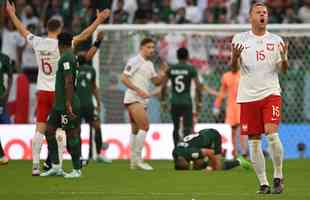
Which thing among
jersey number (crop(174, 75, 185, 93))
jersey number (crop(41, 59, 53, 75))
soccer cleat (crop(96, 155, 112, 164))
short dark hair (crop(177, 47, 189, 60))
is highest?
short dark hair (crop(177, 47, 189, 60))

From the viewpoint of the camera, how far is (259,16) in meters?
15.8

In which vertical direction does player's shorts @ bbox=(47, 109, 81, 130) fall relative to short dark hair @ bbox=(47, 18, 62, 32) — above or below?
below

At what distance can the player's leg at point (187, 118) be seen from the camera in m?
24.6

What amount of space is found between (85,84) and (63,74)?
634 cm

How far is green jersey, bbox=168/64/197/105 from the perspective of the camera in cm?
2425

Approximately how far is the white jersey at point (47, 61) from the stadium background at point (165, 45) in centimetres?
860

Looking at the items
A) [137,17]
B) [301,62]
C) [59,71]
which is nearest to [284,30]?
[301,62]

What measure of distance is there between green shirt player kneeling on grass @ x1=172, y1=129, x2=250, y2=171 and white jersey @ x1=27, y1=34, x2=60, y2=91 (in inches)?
129

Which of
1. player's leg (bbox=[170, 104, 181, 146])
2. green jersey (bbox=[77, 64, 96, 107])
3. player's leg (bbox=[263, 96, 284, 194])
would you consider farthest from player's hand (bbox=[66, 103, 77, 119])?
player's leg (bbox=[170, 104, 181, 146])

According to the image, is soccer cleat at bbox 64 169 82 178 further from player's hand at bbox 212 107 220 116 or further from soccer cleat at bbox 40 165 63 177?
player's hand at bbox 212 107 220 116

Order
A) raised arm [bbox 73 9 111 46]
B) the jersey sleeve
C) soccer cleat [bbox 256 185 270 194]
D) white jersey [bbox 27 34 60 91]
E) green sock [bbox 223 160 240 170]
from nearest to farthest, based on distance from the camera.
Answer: soccer cleat [bbox 256 185 270 194], raised arm [bbox 73 9 111 46], white jersey [bbox 27 34 60 91], the jersey sleeve, green sock [bbox 223 160 240 170]

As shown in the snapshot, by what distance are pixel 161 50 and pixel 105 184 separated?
1145cm

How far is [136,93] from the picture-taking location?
22188 millimetres

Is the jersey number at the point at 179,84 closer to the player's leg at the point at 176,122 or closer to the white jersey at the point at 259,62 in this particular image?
the player's leg at the point at 176,122
